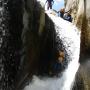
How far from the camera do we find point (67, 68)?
17.0 m

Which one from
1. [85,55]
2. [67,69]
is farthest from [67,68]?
[85,55]

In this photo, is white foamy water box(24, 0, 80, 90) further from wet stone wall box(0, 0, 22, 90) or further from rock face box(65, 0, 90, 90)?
wet stone wall box(0, 0, 22, 90)

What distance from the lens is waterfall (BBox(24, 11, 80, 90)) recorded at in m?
16.0

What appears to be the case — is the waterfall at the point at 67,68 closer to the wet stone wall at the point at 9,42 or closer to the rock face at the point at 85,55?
the rock face at the point at 85,55

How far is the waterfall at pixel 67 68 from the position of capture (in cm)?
1600

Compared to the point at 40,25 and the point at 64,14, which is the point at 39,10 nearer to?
the point at 40,25

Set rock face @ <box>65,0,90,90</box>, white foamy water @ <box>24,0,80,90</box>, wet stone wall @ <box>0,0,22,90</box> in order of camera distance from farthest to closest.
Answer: white foamy water @ <box>24,0,80,90</box>
rock face @ <box>65,0,90,90</box>
wet stone wall @ <box>0,0,22,90</box>

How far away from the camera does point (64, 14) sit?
2303cm

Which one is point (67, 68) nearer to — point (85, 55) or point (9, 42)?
point (85, 55)

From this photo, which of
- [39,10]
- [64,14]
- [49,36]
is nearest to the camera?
[39,10]

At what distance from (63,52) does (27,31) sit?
355cm

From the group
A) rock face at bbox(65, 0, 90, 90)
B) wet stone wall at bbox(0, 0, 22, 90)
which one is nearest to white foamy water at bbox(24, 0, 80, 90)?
rock face at bbox(65, 0, 90, 90)

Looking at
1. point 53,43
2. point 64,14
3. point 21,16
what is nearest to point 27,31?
point 21,16

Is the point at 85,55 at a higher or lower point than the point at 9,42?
lower
